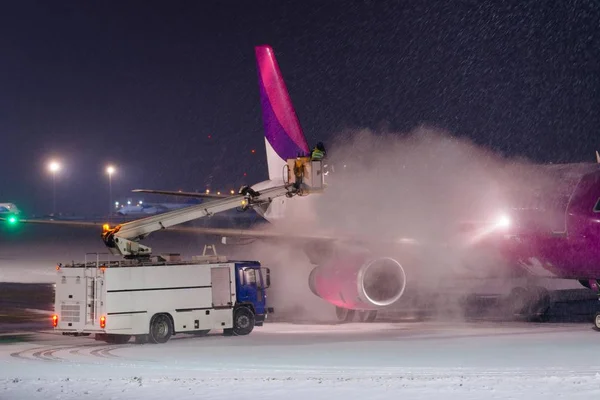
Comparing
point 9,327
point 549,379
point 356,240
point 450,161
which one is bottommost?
point 549,379

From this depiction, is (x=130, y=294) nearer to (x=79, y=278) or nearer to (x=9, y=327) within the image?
(x=79, y=278)

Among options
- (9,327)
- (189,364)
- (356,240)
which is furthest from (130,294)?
(356,240)

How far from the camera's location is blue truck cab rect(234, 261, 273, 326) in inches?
897

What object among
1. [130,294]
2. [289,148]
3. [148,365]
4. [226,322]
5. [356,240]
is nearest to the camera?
[148,365]

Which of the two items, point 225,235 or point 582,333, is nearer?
point 582,333

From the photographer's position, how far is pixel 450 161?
95.5 ft

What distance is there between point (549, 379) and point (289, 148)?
17.5 m

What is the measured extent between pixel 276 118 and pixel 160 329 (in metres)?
11.7

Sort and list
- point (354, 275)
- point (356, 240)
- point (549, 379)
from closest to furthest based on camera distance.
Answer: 1. point (549, 379)
2. point (354, 275)
3. point (356, 240)

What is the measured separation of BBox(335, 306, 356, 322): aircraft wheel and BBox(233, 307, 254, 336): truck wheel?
4501 millimetres

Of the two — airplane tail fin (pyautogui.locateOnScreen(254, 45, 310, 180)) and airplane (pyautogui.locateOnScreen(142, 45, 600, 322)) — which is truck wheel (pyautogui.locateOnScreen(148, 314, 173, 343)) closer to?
airplane (pyautogui.locateOnScreen(142, 45, 600, 322))

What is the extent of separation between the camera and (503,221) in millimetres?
23578

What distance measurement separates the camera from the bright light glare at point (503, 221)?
2329 centimetres

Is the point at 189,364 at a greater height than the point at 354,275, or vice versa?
the point at 354,275
